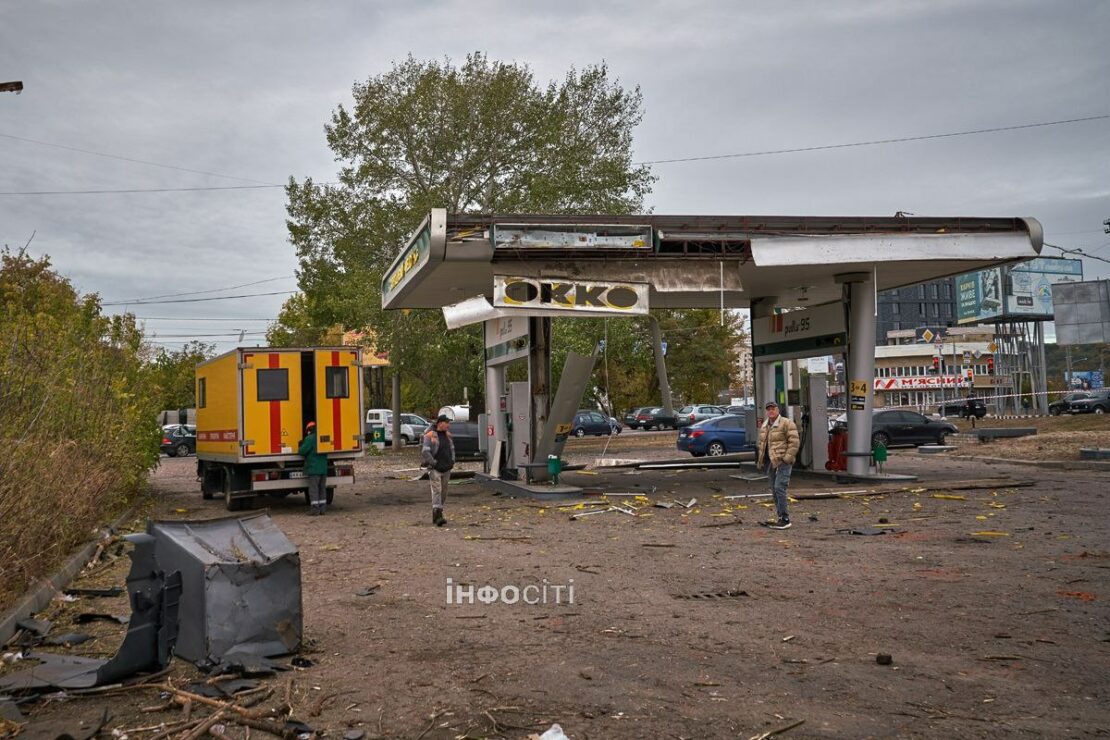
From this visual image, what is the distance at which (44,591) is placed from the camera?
920 centimetres

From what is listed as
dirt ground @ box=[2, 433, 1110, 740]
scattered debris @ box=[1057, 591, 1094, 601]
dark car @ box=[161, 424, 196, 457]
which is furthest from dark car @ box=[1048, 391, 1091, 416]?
scattered debris @ box=[1057, 591, 1094, 601]

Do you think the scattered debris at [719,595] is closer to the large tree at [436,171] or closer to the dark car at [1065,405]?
the large tree at [436,171]

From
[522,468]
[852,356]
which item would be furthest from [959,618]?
[522,468]

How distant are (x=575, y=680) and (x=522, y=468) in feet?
52.3

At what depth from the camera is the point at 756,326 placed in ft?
80.7

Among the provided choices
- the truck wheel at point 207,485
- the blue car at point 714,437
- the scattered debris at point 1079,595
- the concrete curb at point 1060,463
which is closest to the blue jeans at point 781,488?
the scattered debris at point 1079,595

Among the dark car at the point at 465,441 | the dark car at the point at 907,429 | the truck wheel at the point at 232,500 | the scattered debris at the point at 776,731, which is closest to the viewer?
the scattered debris at the point at 776,731

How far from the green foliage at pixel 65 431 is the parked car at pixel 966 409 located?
43.8 metres

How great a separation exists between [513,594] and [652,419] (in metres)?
55.7

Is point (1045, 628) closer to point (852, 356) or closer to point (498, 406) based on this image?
point (852, 356)

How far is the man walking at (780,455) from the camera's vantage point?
47.1 ft

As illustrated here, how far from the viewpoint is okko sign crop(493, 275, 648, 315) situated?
17.2 meters

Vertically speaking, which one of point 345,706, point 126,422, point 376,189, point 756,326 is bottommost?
point 345,706

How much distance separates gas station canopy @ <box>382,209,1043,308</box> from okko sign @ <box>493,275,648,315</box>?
0.10 meters
